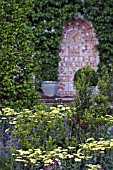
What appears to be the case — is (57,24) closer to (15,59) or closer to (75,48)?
(75,48)

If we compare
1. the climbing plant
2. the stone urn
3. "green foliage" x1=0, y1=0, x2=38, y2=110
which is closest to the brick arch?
the climbing plant

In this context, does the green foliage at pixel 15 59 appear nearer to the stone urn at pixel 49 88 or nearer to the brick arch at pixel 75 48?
the stone urn at pixel 49 88

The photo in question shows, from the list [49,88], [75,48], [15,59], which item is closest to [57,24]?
[75,48]

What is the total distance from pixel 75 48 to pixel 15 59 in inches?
232

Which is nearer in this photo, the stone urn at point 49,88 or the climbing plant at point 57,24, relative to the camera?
the stone urn at point 49,88

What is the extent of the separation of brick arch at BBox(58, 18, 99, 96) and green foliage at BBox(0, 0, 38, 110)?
558 cm

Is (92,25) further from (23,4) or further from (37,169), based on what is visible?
(37,169)

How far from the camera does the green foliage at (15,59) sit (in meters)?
4.79

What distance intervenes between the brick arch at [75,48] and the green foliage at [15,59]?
5579 millimetres

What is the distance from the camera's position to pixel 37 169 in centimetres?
274

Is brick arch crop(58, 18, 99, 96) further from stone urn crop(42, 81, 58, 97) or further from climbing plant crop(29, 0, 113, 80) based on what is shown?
stone urn crop(42, 81, 58, 97)

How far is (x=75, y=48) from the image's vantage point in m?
10.6

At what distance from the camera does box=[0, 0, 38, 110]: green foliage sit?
15.7 ft

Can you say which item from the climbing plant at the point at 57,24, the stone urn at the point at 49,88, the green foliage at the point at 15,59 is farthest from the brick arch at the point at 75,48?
the green foliage at the point at 15,59
